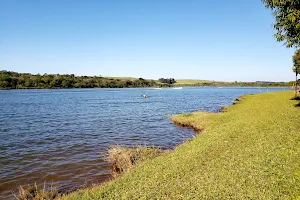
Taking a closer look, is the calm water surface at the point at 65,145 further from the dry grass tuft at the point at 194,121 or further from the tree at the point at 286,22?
the tree at the point at 286,22

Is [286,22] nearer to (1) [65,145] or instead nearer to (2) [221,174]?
(2) [221,174]

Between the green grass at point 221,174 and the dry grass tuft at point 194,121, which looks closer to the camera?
the green grass at point 221,174

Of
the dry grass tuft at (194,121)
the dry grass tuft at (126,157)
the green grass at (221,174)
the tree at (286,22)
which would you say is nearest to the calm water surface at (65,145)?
the dry grass tuft at (126,157)

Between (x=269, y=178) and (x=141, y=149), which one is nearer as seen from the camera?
(x=269, y=178)

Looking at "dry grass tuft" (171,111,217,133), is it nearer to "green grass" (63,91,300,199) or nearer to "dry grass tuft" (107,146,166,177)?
"dry grass tuft" (107,146,166,177)

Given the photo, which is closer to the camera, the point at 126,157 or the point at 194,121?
the point at 126,157

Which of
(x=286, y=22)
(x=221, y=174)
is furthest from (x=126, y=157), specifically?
(x=286, y=22)

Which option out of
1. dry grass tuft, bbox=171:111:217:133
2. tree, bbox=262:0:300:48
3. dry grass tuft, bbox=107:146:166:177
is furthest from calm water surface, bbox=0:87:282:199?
tree, bbox=262:0:300:48

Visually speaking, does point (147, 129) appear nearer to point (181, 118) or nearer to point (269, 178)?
point (181, 118)

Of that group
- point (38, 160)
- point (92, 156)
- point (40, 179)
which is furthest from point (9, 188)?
point (92, 156)

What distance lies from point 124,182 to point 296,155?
34.5 ft

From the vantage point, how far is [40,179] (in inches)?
751

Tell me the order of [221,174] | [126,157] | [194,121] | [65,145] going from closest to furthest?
[221,174] < [126,157] < [65,145] < [194,121]

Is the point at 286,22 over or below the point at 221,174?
over
